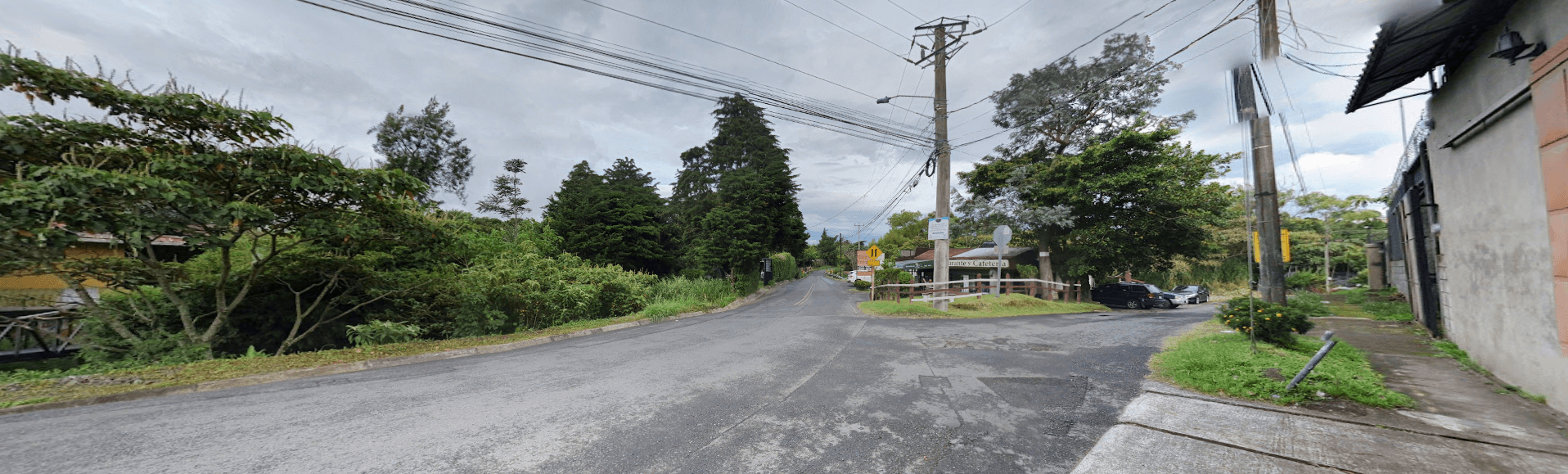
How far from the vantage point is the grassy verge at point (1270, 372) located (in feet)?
14.2

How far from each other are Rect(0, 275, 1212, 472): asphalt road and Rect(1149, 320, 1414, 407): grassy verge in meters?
0.52

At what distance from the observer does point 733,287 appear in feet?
76.4

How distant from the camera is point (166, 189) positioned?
206 inches

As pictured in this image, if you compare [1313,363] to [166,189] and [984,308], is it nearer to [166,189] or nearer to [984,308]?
[984,308]

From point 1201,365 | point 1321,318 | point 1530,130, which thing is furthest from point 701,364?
point 1321,318

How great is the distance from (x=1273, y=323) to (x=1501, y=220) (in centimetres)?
243

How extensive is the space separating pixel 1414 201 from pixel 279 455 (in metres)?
17.0

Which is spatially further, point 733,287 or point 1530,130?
point 733,287

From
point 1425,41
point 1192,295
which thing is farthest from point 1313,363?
point 1192,295

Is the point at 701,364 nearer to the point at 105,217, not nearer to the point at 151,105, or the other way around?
the point at 105,217

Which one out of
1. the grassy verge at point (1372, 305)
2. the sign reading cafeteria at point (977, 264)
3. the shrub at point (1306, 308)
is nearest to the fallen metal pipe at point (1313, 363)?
the shrub at point (1306, 308)

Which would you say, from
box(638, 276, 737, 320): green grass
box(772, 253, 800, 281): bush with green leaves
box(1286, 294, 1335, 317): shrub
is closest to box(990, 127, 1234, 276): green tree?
box(1286, 294, 1335, 317): shrub

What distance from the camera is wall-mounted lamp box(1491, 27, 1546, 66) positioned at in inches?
165

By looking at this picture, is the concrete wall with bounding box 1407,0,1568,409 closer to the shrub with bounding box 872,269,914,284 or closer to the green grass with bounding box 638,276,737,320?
the green grass with bounding box 638,276,737,320
